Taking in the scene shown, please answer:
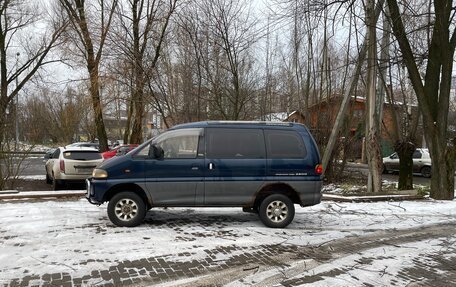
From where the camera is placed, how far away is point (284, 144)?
305 inches

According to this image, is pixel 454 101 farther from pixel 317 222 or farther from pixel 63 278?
pixel 63 278

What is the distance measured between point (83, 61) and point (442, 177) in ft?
60.0

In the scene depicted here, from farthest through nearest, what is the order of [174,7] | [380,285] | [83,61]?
[83,61] → [174,7] → [380,285]

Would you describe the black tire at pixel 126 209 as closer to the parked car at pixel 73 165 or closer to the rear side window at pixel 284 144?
the rear side window at pixel 284 144

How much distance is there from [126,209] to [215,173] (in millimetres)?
1734

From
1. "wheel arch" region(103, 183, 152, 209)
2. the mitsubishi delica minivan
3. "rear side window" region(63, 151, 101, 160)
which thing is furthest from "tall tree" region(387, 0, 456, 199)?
"rear side window" region(63, 151, 101, 160)

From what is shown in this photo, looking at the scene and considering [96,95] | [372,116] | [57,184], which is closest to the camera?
[372,116]

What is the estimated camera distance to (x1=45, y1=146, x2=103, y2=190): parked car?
13.8m

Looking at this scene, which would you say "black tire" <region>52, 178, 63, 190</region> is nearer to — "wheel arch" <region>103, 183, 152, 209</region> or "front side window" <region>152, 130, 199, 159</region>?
"wheel arch" <region>103, 183, 152, 209</region>

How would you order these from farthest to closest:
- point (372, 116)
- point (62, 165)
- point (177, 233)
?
point (62, 165)
point (372, 116)
point (177, 233)

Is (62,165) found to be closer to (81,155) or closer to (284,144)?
(81,155)

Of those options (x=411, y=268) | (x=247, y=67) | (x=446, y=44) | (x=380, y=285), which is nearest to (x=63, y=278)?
(x=380, y=285)

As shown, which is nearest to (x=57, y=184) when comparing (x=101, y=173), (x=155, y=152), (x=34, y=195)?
(x=34, y=195)

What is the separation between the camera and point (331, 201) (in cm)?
1066
